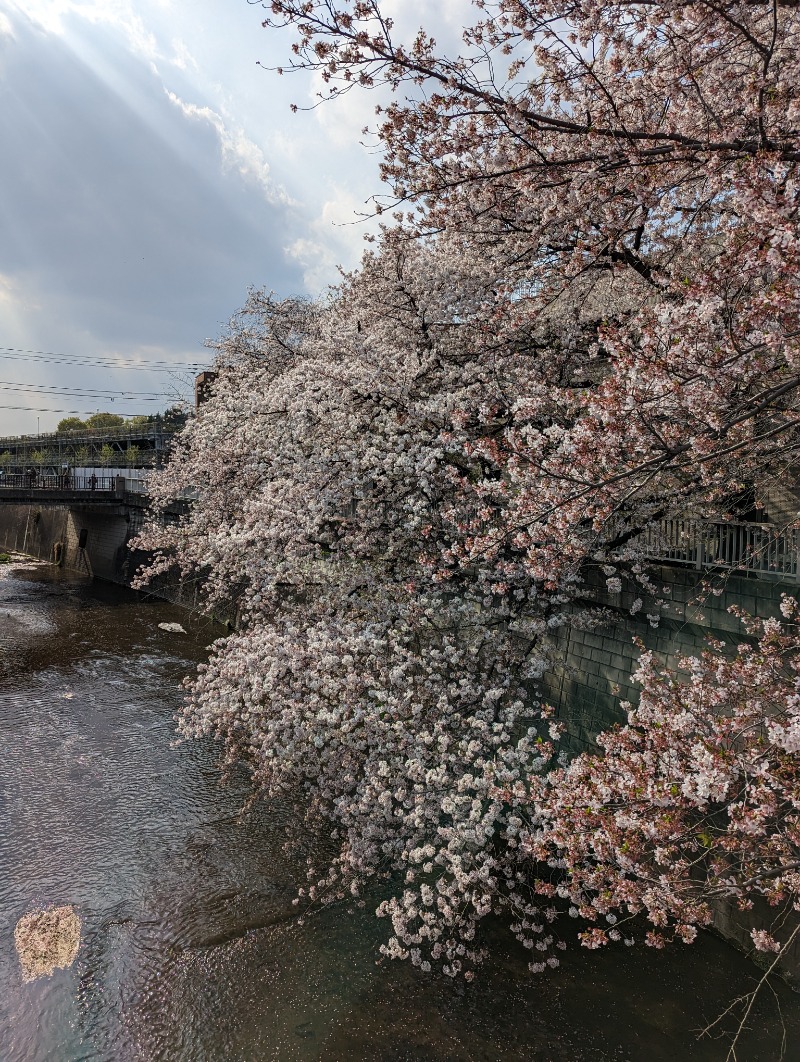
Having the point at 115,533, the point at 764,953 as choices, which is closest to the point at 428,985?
the point at 764,953

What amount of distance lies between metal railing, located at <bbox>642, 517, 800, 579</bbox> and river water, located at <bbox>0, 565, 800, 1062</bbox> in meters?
5.47

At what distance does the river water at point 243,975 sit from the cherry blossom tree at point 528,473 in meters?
0.69

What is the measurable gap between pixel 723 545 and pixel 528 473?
15.1 ft

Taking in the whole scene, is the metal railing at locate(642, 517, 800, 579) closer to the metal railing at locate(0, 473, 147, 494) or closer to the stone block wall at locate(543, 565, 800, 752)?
the stone block wall at locate(543, 565, 800, 752)

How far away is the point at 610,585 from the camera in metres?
10.2

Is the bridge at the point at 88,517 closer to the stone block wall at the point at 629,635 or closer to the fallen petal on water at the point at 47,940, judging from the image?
the fallen petal on water at the point at 47,940

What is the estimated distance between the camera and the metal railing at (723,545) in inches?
349

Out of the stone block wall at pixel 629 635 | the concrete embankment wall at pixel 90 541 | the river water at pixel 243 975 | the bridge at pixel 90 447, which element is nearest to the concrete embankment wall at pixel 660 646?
the stone block wall at pixel 629 635

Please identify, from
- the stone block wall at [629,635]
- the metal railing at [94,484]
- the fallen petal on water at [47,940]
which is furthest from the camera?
the metal railing at [94,484]

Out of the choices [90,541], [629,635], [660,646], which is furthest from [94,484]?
[660,646]

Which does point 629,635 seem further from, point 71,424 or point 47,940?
point 71,424

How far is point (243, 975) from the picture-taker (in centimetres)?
834

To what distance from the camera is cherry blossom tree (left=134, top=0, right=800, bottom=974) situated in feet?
19.9

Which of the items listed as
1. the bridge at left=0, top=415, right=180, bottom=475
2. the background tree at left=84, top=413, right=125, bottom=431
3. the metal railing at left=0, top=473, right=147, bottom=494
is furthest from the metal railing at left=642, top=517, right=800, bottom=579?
the background tree at left=84, top=413, right=125, bottom=431
